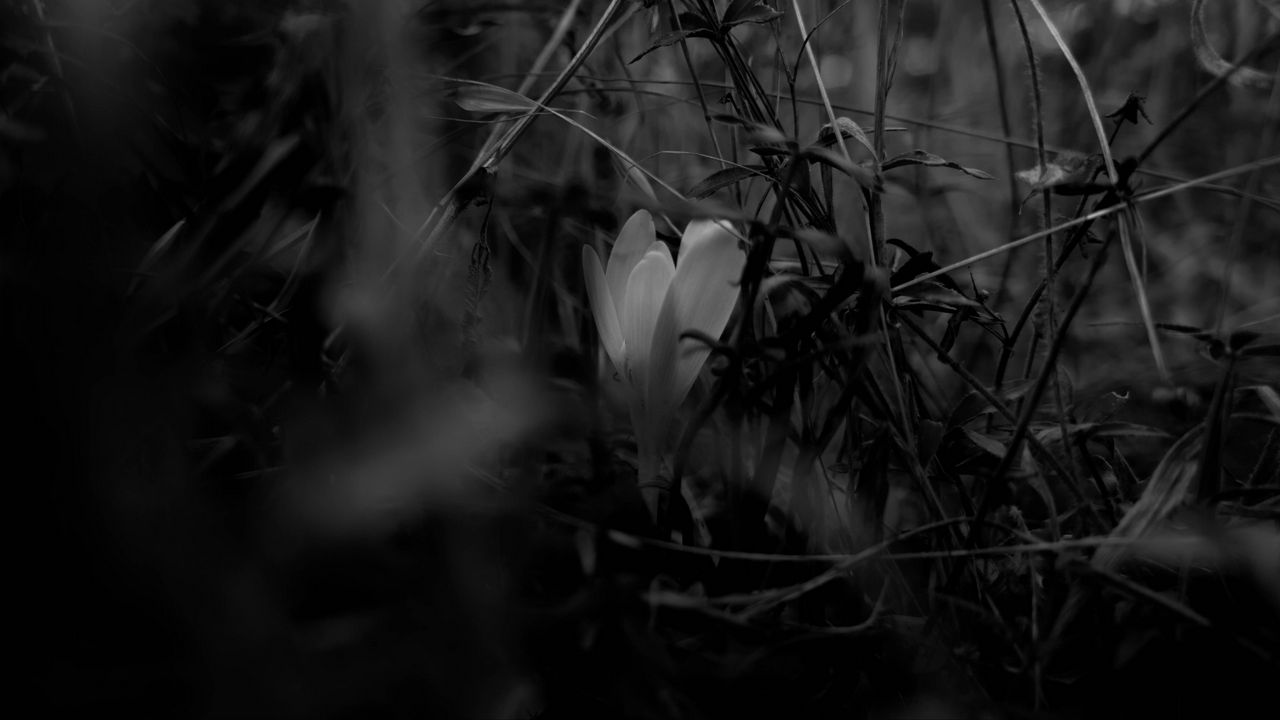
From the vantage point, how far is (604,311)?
0.38 m

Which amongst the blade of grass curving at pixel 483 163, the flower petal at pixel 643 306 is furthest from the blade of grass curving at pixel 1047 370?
the blade of grass curving at pixel 483 163

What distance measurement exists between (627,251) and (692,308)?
1.8 inches

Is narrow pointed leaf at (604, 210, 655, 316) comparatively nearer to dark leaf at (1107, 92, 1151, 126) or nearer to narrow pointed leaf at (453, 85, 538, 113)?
narrow pointed leaf at (453, 85, 538, 113)

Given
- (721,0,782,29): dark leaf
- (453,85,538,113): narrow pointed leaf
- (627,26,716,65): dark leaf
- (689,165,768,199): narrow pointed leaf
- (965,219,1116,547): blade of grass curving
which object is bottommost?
(965,219,1116,547): blade of grass curving

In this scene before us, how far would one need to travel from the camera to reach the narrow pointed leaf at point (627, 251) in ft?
1.25

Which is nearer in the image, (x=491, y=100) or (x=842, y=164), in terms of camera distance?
(x=842, y=164)

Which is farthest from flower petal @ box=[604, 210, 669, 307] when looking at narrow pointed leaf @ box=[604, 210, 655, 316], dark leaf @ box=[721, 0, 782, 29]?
dark leaf @ box=[721, 0, 782, 29]

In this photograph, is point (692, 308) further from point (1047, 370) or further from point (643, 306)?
point (1047, 370)

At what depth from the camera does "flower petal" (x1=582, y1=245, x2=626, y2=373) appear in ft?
1.21

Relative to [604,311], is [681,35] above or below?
above

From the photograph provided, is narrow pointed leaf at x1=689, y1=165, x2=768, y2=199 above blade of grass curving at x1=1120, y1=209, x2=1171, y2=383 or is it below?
above

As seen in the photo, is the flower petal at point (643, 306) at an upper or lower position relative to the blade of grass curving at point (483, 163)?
lower

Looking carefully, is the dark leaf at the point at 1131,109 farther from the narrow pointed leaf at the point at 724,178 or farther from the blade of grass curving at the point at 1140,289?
the narrow pointed leaf at the point at 724,178

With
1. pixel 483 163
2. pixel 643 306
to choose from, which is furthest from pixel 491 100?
pixel 643 306
